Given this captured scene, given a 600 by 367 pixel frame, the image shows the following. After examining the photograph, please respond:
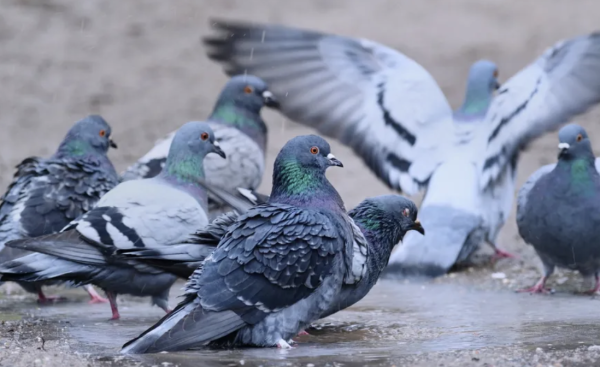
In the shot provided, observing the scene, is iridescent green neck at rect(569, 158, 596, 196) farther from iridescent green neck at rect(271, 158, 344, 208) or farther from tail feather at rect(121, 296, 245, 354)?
tail feather at rect(121, 296, 245, 354)

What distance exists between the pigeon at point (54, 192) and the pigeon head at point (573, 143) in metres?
3.06

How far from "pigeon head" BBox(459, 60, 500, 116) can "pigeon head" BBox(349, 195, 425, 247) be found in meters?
2.76

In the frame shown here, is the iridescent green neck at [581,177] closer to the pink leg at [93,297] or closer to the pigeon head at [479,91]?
the pigeon head at [479,91]

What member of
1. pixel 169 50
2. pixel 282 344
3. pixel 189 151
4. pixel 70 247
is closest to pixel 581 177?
pixel 189 151

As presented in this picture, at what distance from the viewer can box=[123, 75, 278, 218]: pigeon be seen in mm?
7672

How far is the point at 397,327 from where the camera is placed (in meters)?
5.36

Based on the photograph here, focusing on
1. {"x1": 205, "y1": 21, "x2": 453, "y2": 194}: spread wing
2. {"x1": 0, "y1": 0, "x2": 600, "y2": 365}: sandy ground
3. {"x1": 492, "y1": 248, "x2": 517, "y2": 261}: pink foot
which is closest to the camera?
{"x1": 492, "y1": 248, "x2": 517, "y2": 261}: pink foot

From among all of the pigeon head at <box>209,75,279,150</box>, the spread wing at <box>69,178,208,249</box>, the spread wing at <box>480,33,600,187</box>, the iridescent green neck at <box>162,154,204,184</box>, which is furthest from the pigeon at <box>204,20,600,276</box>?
the spread wing at <box>69,178,208,249</box>

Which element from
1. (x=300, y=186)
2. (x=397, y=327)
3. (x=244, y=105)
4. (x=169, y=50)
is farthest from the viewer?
(x=169, y=50)

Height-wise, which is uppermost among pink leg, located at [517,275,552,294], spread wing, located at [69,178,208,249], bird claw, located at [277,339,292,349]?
spread wing, located at [69,178,208,249]

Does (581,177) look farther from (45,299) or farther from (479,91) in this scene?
(45,299)

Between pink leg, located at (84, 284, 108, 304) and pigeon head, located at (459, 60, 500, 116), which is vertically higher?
pigeon head, located at (459, 60, 500, 116)

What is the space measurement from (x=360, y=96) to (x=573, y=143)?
2268 mm

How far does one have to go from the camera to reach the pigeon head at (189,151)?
643 centimetres
